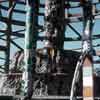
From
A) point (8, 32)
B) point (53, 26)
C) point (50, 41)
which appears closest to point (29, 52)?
point (50, 41)

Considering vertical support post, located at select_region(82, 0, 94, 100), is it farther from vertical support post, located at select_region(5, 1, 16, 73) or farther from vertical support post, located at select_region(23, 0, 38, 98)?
vertical support post, located at select_region(5, 1, 16, 73)

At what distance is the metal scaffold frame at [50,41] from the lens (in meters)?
17.0

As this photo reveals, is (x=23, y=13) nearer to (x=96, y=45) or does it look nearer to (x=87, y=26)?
(x=96, y=45)

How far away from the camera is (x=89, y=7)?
2003 centimetres

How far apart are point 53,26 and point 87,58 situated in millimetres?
6491

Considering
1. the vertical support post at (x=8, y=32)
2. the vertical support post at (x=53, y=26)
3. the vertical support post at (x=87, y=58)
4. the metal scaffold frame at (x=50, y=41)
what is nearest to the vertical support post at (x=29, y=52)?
the metal scaffold frame at (x=50, y=41)

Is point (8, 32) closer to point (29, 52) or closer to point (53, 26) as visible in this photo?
point (53, 26)

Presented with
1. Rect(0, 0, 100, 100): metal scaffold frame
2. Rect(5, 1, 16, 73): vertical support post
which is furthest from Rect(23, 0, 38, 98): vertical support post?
Rect(5, 1, 16, 73): vertical support post

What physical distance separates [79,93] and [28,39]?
4787 millimetres

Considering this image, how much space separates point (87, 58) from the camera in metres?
17.3

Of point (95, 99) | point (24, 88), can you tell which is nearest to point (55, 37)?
point (24, 88)

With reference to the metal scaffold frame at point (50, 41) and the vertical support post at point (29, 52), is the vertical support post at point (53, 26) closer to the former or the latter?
the metal scaffold frame at point (50, 41)

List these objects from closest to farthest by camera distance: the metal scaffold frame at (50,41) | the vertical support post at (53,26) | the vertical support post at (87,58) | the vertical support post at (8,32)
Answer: the vertical support post at (87,58) → the metal scaffold frame at (50,41) → the vertical support post at (53,26) → the vertical support post at (8,32)

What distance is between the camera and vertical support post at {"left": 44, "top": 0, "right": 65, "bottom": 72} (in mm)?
23141
